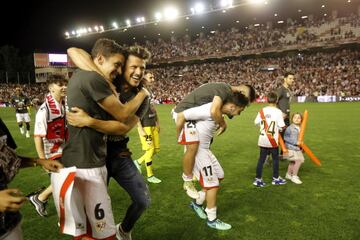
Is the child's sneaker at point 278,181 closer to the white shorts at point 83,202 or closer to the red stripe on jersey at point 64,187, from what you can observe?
the white shorts at point 83,202

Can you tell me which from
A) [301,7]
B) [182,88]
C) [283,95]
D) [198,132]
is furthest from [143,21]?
[198,132]

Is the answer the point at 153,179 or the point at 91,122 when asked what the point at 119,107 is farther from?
the point at 153,179

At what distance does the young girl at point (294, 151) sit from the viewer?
22.2 feet

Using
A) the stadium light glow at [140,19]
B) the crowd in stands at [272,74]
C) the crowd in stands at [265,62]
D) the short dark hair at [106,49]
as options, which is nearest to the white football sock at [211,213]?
the short dark hair at [106,49]

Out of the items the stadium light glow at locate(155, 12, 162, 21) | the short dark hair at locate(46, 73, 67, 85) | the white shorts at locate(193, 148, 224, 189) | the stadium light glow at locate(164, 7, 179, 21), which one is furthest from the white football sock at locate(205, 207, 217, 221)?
the stadium light glow at locate(155, 12, 162, 21)

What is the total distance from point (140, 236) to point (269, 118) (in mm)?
3607

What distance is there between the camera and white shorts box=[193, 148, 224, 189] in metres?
4.62

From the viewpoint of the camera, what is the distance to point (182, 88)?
48188 mm

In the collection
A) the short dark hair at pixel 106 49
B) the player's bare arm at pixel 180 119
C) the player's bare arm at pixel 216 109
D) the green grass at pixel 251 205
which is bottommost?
the green grass at pixel 251 205

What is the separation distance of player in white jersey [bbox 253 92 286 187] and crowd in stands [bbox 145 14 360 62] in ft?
132

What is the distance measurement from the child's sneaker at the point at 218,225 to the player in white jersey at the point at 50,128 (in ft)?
8.35

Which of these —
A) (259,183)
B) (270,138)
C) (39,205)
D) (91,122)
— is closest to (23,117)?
(39,205)

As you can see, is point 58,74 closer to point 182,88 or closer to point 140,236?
point 140,236

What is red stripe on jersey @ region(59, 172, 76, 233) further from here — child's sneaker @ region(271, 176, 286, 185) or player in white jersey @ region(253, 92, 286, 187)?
child's sneaker @ region(271, 176, 286, 185)
